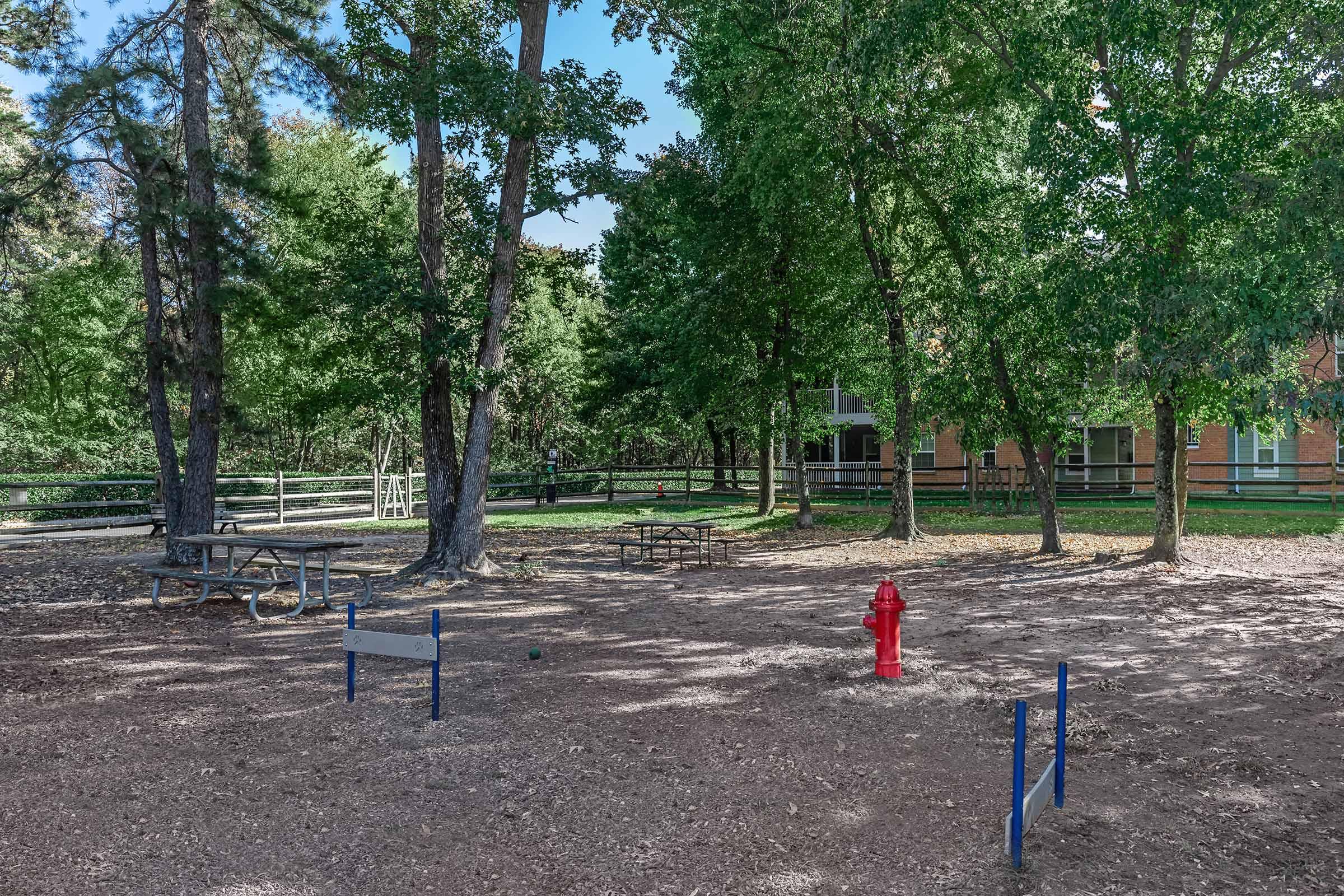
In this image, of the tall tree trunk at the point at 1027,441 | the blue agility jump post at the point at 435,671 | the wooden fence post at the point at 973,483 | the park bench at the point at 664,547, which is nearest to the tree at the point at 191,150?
the park bench at the point at 664,547

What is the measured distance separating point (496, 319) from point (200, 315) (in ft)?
15.4

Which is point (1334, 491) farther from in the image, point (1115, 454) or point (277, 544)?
point (277, 544)

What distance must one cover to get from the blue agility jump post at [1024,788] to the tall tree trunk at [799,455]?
53.3 feet

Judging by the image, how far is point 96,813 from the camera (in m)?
4.50

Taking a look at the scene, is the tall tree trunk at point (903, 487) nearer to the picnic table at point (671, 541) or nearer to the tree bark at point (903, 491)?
the tree bark at point (903, 491)

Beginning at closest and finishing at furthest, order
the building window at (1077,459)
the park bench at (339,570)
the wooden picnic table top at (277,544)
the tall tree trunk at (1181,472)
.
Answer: the wooden picnic table top at (277,544) < the park bench at (339,570) < the tall tree trunk at (1181,472) < the building window at (1077,459)

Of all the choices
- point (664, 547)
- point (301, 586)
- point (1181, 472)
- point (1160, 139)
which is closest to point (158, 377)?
point (301, 586)

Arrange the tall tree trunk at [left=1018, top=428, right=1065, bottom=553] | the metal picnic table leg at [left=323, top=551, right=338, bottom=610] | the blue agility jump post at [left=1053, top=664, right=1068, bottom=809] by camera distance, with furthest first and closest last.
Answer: the tall tree trunk at [left=1018, top=428, right=1065, bottom=553]
the metal picnic table leg at [left=323, top=551, right=338, bottom=610]
the blue agility jump post at [left=1053, top=664, right=1068, bottom=809]

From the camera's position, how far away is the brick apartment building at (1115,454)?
76.8 feet

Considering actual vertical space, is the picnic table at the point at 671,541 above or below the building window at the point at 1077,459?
below

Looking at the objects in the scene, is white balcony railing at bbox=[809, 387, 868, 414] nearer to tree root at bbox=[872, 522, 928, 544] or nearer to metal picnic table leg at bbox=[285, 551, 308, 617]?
tree root at bbox=[872, 522, 928, 544]

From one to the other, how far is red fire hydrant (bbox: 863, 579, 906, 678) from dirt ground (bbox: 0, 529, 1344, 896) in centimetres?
18

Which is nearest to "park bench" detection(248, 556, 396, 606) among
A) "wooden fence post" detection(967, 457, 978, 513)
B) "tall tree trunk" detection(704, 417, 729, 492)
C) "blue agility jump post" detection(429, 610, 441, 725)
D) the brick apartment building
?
"blue agility jump post" detection(429, 610, 441, 725)

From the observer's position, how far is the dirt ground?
3908 millimetres
